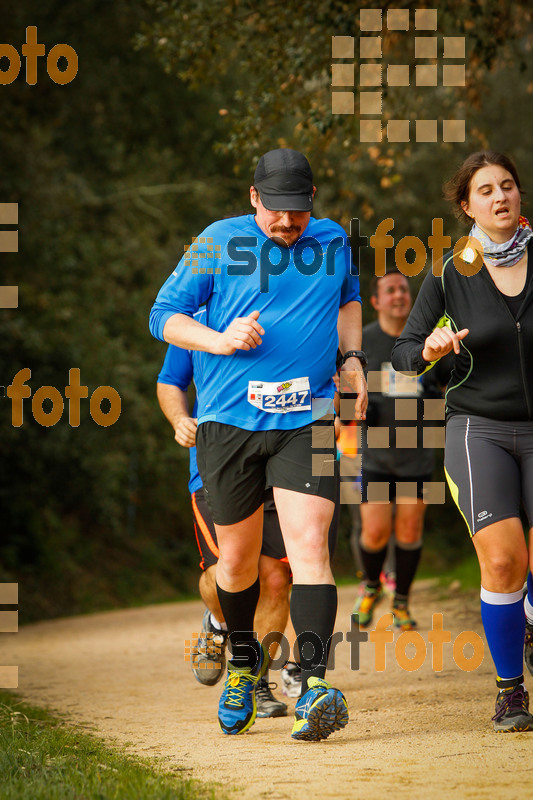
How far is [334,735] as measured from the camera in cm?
462

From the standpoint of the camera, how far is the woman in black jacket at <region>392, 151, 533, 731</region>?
14.8ft

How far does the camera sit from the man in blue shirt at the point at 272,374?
455 cm

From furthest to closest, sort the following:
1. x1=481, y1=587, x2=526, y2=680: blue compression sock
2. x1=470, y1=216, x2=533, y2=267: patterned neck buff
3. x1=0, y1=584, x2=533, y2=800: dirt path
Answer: x1=470, y1=216, x2=533, y2=267: patterned neck buff, x1=481, y1=587, x2=526, y2=680: blue compression sock, x1=0, y1=584, x2=533, y2=800: dirt path

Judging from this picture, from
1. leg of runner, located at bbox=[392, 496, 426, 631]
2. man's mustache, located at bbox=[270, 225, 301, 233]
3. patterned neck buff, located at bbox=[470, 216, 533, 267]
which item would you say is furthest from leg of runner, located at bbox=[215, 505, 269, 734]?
leg of runner, located at bbox=[392, 496, 426, 631]

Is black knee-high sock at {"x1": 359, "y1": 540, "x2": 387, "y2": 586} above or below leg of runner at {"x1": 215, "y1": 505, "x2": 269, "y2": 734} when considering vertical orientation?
below

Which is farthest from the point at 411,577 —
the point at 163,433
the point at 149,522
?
the point at 149,522

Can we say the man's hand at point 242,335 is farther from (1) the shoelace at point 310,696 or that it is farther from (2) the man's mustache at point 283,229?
(1) the shoelace at point 310,696

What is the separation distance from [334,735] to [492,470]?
4.38 ft

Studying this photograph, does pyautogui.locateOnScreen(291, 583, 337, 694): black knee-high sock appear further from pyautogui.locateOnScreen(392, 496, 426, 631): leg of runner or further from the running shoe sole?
pyautogui.locateOnScreen(392, 496, 426, 631): leg of runner

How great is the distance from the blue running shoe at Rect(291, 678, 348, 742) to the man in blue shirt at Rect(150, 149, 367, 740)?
0.13 metres

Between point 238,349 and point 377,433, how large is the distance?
13.2 feet

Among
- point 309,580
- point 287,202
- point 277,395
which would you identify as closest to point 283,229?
point 287,202

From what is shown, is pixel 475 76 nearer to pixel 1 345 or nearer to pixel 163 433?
pixel 1 345

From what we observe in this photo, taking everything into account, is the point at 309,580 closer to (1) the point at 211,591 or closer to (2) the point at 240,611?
(2) the point at 240,611
